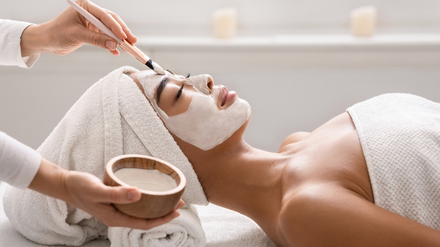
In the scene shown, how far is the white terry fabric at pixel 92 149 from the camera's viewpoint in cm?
107

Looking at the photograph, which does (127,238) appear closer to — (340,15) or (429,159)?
(429,159)

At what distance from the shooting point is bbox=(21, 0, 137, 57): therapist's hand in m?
1.16

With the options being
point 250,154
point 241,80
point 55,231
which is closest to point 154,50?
point 241,80

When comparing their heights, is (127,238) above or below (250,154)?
below

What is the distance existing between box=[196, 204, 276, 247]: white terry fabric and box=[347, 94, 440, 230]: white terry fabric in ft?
1.30

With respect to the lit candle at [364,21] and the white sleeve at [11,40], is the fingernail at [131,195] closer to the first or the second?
the white sleeve at [11,40]

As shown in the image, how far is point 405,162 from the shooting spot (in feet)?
3.20

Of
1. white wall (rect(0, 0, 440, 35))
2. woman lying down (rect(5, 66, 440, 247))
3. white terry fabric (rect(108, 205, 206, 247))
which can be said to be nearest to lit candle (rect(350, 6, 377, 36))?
white wall (rect(0, 0, 440, 35))

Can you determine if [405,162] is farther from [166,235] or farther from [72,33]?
[72,33]

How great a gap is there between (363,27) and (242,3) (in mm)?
719

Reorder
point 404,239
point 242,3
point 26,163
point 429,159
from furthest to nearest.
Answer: point 242,3 < point 429,159 < point 404,239 < point 26,163

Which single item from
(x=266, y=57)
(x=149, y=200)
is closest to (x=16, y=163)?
(x=149, y=200)

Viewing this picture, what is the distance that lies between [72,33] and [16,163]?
0.67 m

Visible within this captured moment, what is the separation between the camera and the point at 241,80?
7.17ft
